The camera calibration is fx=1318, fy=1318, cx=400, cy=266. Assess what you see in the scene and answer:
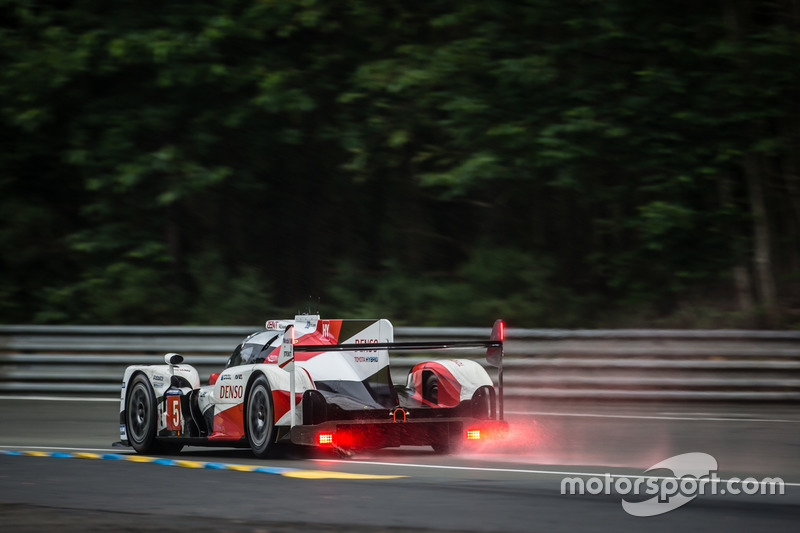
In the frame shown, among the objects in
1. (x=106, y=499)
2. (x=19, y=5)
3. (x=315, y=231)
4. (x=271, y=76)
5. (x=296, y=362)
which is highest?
(x=19, y=5)

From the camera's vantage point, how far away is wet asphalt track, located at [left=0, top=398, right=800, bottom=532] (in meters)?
7.44

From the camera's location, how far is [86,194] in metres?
23.5

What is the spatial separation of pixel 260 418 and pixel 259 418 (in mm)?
19

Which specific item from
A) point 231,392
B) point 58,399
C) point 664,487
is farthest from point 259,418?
point 58,399

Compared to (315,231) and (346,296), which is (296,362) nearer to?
(346,296)

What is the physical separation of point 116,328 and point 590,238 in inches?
307

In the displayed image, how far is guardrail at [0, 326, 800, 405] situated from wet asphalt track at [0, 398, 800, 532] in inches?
62.5

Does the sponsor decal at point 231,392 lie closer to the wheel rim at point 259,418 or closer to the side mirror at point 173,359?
the wheel rim at point 259,418

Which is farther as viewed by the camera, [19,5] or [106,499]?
[19,5]

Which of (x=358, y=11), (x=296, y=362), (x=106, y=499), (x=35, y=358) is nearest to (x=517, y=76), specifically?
(x=358, y=11)

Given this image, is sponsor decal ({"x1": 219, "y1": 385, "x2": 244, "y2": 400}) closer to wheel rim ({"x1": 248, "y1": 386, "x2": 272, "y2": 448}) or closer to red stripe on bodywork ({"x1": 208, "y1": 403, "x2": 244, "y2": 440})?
red stripe on bodywork ({"x1": 208, "y1": 403, "x2": 244, "y2": 440})

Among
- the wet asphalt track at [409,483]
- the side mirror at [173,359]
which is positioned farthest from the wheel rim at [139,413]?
the side mirror at [173,359]

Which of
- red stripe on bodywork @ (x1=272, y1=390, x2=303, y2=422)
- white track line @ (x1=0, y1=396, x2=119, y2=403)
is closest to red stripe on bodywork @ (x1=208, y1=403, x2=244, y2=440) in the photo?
red stripe on bodywork @ (x1=272, y1=390, x2=303, y2=422)

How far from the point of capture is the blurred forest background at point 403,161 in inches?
757
